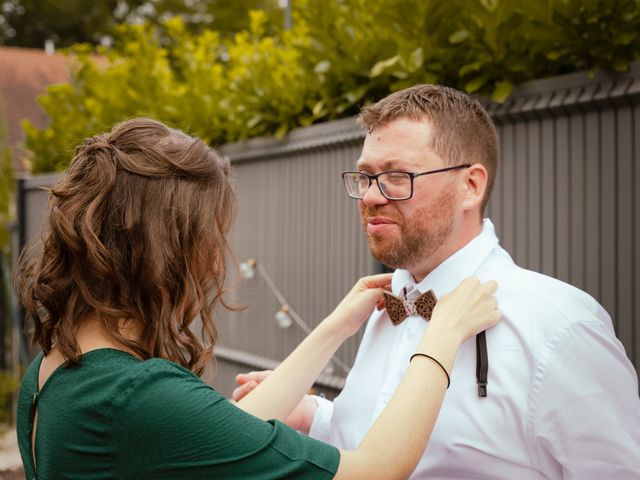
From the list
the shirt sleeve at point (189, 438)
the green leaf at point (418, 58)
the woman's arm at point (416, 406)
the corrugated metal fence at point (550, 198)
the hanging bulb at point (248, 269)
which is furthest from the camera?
the hanging bulb at point (248, 269)

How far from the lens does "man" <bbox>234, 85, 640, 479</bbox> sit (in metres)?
2.02

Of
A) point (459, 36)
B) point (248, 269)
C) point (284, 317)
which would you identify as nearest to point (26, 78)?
point (248, 269)

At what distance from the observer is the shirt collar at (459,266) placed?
2.43 m

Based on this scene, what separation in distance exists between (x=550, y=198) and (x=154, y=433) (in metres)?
2.09

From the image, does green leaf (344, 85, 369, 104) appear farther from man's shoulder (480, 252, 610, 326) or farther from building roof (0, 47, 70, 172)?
building roof (0, 47, 70, 172)

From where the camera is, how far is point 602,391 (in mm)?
2037

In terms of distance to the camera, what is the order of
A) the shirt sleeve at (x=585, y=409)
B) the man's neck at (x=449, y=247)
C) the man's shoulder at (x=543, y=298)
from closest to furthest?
the shirt sleeve at (x=585, y=409) → the man's shoulder at (x=543, y=298) → the man's neck at (x=449, y=247)

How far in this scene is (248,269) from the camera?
221 inches

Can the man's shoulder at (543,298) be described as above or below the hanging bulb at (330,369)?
above

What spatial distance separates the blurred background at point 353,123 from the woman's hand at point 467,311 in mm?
575

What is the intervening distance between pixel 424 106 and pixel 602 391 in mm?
971

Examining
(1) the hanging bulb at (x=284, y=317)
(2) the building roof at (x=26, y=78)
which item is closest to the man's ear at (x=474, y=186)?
(1) the hanging bulb at (x=284, y=317)

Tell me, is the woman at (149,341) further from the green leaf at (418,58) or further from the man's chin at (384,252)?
the green leaf at (418,58)

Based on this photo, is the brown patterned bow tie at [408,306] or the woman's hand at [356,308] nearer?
the brown patterned bow tie at [408,306]
